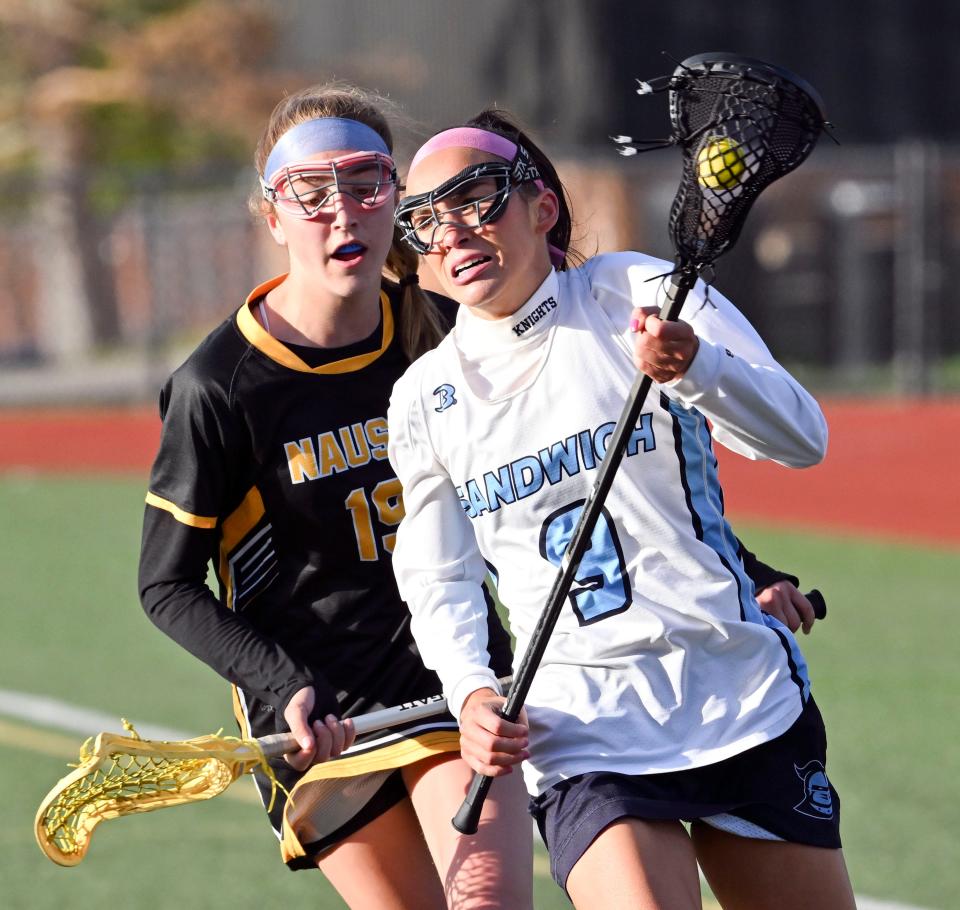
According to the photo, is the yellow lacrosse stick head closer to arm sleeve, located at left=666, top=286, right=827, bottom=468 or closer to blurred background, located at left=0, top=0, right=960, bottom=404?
arm sleeve, located at left=666, top=286, right=827, bottom=468

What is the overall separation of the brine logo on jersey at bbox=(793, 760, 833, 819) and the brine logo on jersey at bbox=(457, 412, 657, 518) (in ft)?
2.23

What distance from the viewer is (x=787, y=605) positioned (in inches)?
142

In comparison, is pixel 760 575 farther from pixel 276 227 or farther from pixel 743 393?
pixel 276 227

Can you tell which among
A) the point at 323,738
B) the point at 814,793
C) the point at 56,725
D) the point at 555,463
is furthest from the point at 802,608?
the point at 56,725

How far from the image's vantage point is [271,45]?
29891 millimetres

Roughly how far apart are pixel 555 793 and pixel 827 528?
33.1 ft

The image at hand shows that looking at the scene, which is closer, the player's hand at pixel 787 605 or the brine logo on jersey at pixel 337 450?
the player's hand at pixel 787 605

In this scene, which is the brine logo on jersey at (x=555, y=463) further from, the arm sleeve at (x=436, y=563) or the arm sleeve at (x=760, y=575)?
the arm sleeve at (x=760, y=575)

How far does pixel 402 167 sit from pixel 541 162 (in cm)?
190

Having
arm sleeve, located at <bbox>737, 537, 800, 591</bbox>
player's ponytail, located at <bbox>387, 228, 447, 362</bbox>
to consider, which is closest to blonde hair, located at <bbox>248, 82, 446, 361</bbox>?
player's ponytail, located at <bbox>387, 228, 447, 362</bbox>

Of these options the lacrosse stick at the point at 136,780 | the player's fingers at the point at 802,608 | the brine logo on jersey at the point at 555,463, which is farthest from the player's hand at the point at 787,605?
the lacrosse stick at the point at 136,780

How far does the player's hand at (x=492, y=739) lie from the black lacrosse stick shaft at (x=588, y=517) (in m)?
0.04

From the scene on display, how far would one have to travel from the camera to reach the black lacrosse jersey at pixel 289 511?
12.3ft

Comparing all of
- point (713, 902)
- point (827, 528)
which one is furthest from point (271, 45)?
point (713, 902)
